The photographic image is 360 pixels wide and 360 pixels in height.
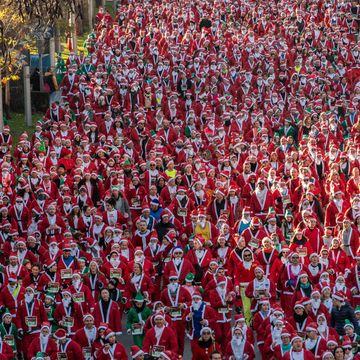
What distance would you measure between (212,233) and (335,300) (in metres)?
3.80

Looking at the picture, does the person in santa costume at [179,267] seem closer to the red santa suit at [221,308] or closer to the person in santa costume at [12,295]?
the red santa suit at [221,308]

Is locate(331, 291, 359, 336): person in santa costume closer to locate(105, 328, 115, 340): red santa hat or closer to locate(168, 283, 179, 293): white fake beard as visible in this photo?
locate(168, 283, 179, 293): white fake beard

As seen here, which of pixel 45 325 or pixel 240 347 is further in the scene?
pixel 45 325

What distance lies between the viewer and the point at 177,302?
20094 mm

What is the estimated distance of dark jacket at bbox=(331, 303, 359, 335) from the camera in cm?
1922

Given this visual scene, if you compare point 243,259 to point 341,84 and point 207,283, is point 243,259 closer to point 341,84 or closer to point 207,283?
point 207,283

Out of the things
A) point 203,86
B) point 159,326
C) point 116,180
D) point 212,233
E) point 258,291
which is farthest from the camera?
point 203,86

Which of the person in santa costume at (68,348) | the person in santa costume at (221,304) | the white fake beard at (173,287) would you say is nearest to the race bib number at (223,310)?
the person in santa costume at (221,304)

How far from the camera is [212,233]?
74.9 feet

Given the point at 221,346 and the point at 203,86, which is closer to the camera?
the point at 221,346

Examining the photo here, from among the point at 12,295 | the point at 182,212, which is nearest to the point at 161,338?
the point at 12,295

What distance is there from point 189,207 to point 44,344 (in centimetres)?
608

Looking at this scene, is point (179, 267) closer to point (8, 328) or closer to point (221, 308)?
point (221, 308)

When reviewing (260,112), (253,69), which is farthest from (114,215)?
(253,69)
